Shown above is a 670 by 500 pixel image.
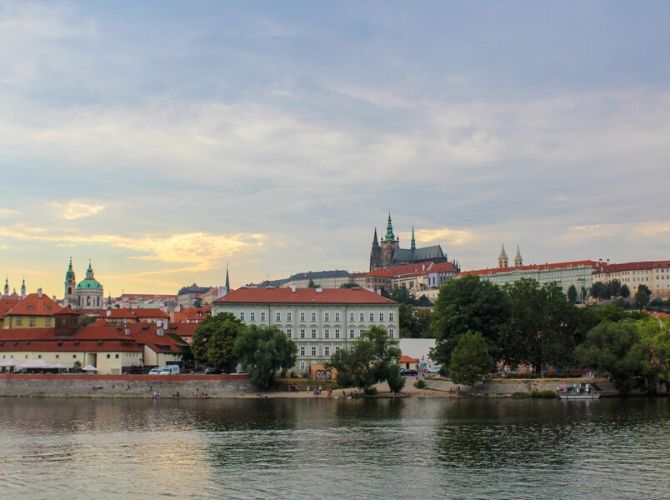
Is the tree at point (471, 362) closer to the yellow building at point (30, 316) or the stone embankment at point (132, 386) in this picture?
the stone embankment at point (132, 386)

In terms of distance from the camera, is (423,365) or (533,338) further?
(423,365)

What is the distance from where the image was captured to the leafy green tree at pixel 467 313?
90.7 meters

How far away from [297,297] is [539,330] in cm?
2792

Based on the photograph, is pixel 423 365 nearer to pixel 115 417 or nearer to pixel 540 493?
pixel 115 417

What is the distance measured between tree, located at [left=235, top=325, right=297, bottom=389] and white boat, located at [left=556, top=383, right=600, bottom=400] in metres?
25.6

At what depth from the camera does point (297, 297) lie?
105 m

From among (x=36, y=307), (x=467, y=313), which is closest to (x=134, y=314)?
(x=36, y=307)

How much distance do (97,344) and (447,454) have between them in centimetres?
5759

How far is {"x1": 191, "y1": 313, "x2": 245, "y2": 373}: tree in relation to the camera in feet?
298

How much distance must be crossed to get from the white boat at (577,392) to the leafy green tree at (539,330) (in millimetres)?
7008

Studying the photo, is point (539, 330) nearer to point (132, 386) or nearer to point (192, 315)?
point (132, 386)

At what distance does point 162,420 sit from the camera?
6162cm

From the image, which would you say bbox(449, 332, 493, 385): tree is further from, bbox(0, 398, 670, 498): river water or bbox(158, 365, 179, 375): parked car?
bbox(158, 365, 179, 375): parked car

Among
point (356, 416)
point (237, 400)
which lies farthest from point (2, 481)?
point (237, 400)
